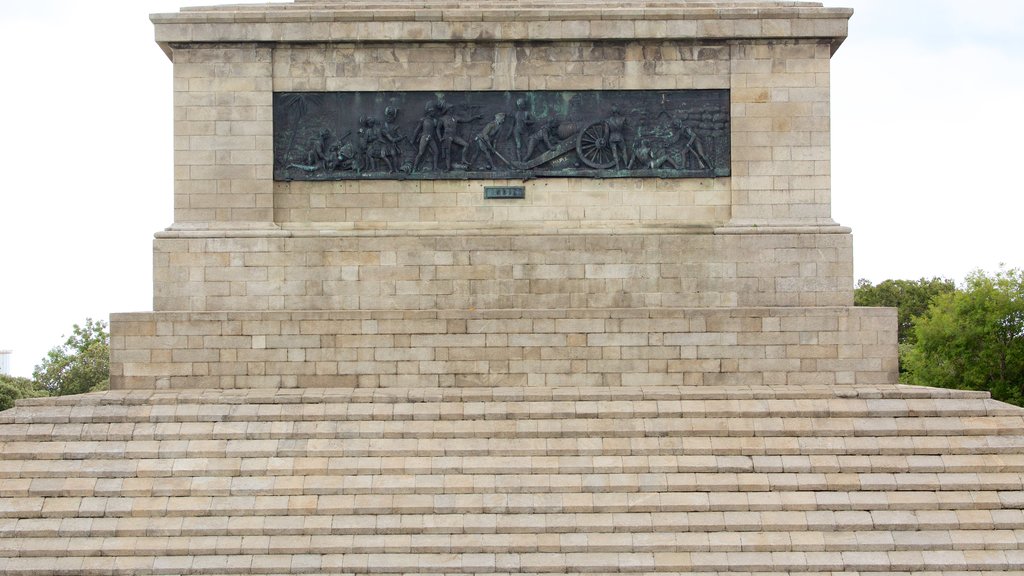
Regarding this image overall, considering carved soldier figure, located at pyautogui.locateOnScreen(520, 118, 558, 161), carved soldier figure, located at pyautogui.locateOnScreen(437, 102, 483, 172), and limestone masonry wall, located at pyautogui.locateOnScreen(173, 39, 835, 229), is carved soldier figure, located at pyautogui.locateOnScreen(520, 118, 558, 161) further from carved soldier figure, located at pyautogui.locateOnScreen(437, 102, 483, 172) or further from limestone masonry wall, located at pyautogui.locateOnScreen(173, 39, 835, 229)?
carved soldier figure, located at pyautogui.locateOnScreen(437, 102, 483, 172)

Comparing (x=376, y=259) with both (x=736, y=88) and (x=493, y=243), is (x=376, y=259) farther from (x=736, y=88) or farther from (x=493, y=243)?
(x=736, y=88)

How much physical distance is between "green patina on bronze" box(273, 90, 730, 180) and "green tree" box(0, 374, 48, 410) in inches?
635

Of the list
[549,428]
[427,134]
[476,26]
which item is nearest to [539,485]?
A: [549,428]

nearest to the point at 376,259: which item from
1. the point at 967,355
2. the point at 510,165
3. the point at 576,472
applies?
the point at 510,165

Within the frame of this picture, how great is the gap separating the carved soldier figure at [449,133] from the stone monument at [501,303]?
49 millimetres

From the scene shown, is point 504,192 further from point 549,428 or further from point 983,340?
point 983,340

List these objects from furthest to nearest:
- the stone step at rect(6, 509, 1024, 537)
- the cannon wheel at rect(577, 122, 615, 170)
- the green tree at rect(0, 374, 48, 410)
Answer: the green tree at rect(0, 374, 48, 410) < the cannon wheel at rect(577, 122, 615, 170) < the stone step at rect(6, 509, 1024, 537)

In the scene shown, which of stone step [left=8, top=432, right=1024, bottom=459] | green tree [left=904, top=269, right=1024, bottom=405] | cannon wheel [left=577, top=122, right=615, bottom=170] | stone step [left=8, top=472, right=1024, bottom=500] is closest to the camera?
stone step [left=8, top=472, right=1024, bottom=500]

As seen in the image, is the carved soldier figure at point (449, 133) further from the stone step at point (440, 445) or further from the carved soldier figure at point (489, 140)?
the stone step at point (440, 445)

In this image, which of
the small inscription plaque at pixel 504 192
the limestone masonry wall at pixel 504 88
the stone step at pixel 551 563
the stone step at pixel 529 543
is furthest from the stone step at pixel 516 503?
the small inscription plaque at pixel 504 192

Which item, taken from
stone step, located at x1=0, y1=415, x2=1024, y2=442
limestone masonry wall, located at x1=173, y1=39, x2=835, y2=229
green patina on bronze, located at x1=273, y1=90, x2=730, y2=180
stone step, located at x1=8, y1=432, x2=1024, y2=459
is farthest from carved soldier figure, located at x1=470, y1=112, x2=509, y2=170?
stone step, located at x1=8, y1=432, x2=1024, y2=459

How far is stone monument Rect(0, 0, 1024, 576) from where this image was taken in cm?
1454

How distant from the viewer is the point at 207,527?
14.0 metres

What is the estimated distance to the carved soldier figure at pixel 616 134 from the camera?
17500 millimetres
